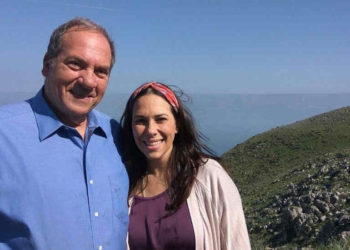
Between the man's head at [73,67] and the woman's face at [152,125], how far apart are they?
74 cm

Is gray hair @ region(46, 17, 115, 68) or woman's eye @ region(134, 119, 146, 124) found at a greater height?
gray hair @ region(46, 17, 115, 68)

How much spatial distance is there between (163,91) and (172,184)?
3.82ft

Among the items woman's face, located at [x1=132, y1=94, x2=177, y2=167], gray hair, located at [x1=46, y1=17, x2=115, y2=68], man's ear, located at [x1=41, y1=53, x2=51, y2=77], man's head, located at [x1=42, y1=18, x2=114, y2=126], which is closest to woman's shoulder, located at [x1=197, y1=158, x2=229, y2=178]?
woman's face, located at [x1=132, y1=94, x2=177, y2=167]

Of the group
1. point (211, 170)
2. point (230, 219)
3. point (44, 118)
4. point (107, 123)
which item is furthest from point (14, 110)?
point (230, 219)

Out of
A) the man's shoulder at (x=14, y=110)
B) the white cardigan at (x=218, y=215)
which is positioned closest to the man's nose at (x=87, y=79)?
the man's shoulder at (x=14, y=110)

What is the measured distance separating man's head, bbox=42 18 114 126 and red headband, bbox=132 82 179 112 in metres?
0.73

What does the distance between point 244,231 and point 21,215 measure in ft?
7.82

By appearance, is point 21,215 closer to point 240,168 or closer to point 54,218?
point 54,218

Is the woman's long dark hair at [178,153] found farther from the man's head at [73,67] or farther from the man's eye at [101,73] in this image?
the man's head at [73,67]

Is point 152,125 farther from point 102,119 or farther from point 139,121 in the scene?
point 102,119

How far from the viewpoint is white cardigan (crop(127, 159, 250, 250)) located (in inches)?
177

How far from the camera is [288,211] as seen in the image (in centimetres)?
1606

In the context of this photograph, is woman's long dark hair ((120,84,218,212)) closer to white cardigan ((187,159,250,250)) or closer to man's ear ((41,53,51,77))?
white cardigan ((187,159,250,250))

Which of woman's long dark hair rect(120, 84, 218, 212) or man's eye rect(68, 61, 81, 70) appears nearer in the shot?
man's eye rect(68, 61, 81, 70)
